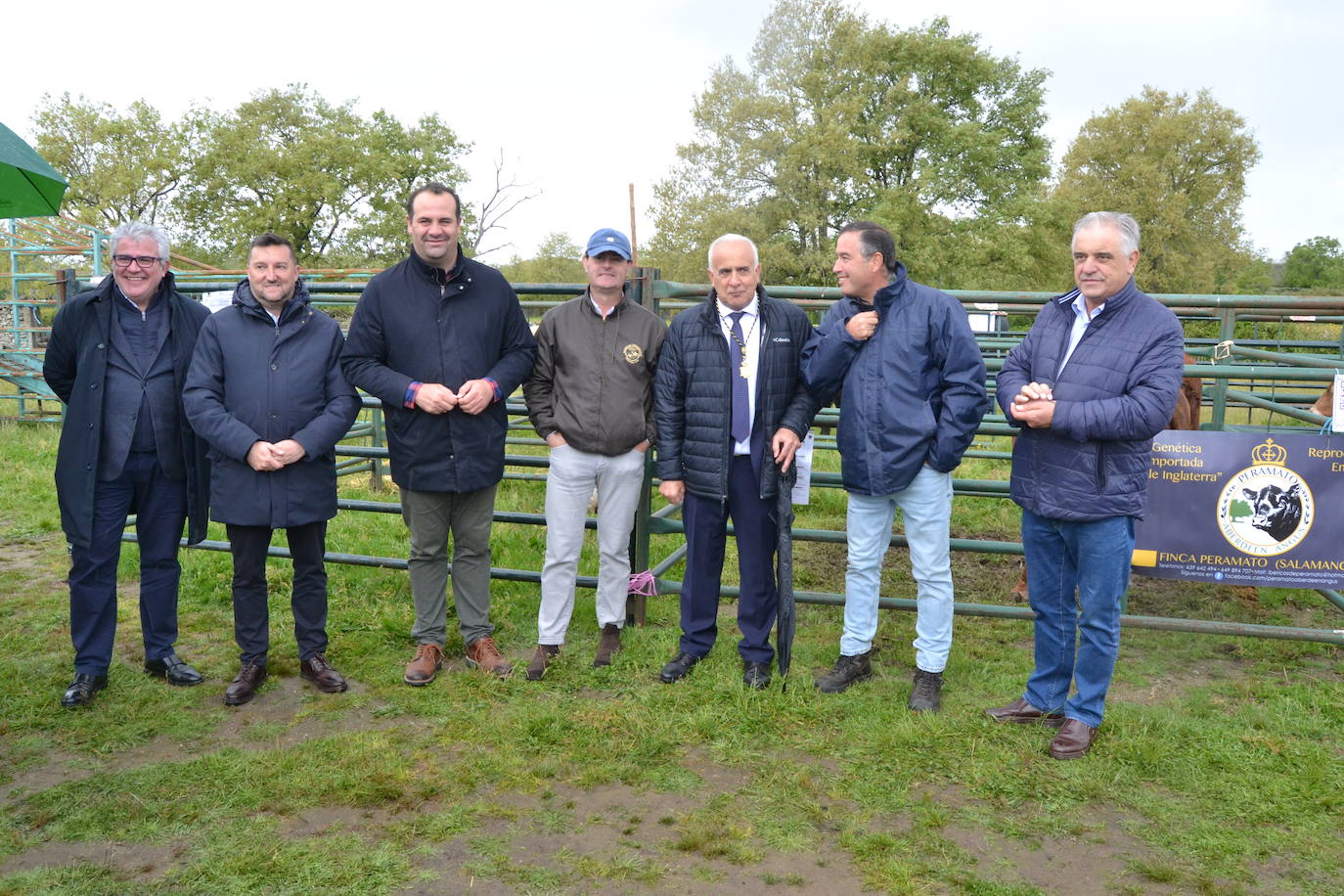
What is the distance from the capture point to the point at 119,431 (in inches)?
151

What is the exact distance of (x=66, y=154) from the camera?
111ft

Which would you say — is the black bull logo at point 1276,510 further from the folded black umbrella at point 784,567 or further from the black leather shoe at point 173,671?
the black leather shoe at point 173,671

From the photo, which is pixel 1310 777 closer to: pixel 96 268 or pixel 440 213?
pixel 440 213

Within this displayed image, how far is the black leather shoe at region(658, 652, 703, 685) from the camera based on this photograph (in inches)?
157

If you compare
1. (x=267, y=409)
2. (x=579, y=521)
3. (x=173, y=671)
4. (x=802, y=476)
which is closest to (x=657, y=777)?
(x=579, y=521)

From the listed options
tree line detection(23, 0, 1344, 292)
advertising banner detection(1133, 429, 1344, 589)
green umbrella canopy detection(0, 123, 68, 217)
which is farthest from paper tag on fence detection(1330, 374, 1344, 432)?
tree line detection(23, 0, 1344, 292)

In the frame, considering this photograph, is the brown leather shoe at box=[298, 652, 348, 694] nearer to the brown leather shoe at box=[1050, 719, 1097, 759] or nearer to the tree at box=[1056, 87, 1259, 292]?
the brown leather shoe at box=[1050, 719, 1097, 759]

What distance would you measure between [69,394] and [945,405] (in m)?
3.42

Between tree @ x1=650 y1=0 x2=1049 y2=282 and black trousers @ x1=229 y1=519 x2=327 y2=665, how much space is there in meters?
28.3

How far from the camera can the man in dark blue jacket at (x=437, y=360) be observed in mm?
3797

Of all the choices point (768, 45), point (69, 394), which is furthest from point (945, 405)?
point (768, 45)

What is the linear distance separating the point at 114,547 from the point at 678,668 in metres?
2.31

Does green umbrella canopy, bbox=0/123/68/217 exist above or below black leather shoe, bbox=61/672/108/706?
above

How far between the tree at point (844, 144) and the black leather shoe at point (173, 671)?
28468 mm
